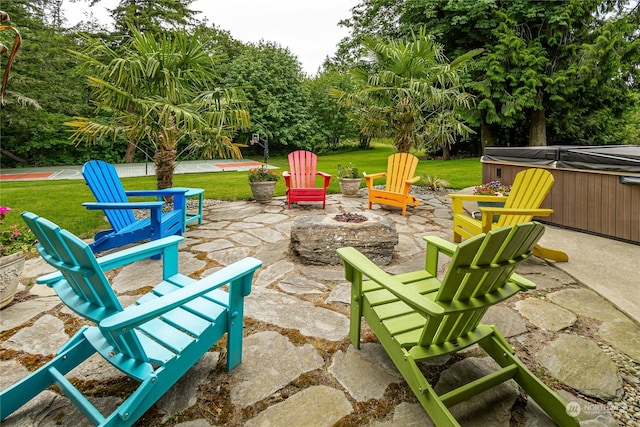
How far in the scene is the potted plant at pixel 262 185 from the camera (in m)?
5.68

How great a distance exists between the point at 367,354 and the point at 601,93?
14.3 metres

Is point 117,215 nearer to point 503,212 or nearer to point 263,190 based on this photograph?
point 263,190

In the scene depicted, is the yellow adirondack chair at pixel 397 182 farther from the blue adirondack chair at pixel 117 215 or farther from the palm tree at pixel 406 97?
the blue adirondack chair at pixel 117 215

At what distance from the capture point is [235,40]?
1989cm

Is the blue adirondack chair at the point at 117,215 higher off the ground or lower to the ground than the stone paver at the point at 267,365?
higher

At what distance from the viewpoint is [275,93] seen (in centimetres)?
1698

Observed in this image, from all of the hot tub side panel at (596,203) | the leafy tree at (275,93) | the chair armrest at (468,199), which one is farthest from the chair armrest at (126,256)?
the leafy tree at (275,93)

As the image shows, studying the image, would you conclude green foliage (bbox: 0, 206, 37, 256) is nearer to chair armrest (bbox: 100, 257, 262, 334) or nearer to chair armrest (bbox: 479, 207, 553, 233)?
chair armrest (bbox: 100, 257, 262, 334)

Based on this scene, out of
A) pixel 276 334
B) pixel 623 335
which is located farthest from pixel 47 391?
pixel 623 335

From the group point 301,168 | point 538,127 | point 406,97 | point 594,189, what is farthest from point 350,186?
point 538,127

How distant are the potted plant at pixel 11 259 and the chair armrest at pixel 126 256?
2.87 feet

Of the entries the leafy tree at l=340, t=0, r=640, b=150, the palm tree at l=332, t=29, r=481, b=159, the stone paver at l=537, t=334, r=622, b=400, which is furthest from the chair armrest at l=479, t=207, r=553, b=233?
the leafy tree at l=340, t=0, r=640, b=150

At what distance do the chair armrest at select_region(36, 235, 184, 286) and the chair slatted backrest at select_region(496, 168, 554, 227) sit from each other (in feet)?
9.57

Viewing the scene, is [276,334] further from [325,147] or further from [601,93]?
[325,147]
